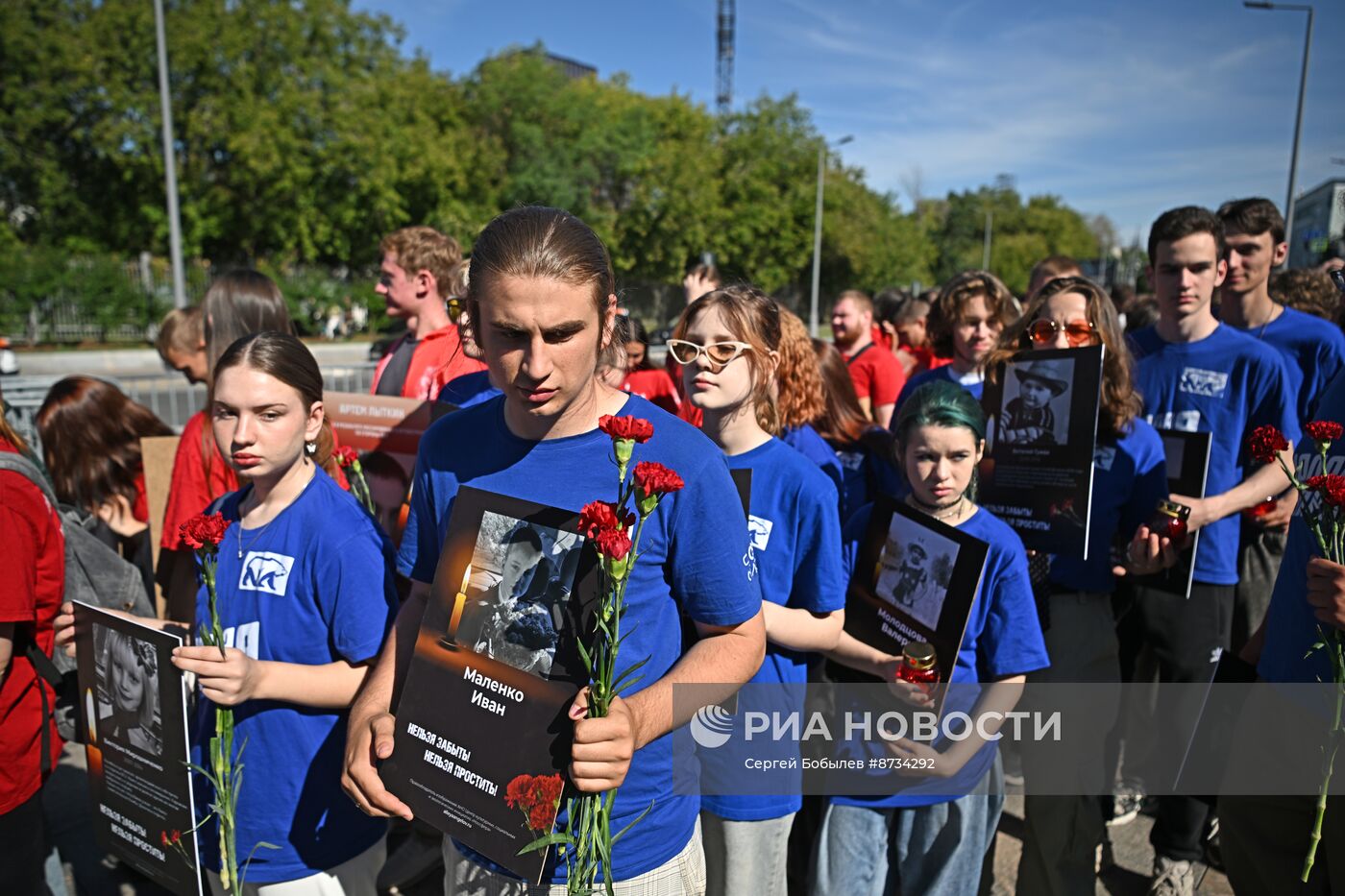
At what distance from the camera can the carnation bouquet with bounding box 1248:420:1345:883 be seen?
1.88 metres

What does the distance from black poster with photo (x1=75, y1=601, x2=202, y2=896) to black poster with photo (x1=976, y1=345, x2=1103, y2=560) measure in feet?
8.23

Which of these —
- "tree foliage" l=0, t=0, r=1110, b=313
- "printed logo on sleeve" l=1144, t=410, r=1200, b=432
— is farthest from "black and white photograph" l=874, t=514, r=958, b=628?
"tree foliage" l=0, t=0, r=1110, b=313

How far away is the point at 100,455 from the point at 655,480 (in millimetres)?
3292

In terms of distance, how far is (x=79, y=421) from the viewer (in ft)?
11.9

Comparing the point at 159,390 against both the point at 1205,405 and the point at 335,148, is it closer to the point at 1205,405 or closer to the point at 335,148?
the point at 1205,405

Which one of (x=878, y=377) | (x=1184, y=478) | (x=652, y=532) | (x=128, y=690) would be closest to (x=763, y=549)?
(x=652, y=532)

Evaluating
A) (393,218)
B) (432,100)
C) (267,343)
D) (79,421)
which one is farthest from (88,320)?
(267,343)

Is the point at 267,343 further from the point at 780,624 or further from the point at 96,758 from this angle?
the point at 780,624

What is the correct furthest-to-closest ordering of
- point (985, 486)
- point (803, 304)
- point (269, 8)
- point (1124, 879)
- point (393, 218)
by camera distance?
point (803, 304) < point (393, 218) < point (269, 8) < point (1124, 879) < point (985, 486)

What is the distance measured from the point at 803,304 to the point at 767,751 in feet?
154

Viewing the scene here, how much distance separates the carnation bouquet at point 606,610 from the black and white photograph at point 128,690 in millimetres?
1140

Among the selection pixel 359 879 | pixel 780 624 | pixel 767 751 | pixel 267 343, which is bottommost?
pixel 359 879

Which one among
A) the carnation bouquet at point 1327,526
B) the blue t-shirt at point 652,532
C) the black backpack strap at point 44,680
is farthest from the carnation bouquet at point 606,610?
the black backpack strap at point 44,680

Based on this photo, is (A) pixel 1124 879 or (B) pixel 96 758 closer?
(B) pixel 96 758
